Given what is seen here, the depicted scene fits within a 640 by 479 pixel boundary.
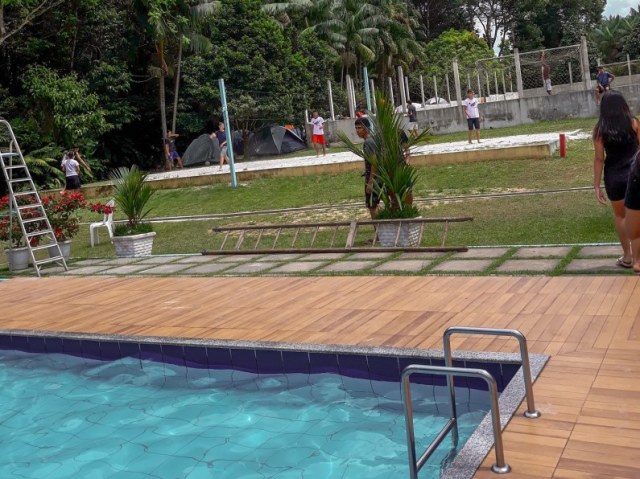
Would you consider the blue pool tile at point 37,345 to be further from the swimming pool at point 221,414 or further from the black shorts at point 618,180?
the black shorts at point 618,180

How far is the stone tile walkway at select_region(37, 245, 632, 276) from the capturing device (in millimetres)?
6766

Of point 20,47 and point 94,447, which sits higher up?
point 20,47

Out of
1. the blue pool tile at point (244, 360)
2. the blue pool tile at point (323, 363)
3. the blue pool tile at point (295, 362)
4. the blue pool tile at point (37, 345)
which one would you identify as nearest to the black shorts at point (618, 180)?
the blue pool tile at point (323, 363)

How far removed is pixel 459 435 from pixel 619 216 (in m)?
2.98

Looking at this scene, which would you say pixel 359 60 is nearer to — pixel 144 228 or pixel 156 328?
pixel 144 228

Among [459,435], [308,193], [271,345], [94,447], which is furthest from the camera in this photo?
[308,193]

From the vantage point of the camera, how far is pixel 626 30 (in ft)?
139

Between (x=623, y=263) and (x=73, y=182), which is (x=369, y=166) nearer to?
(x=623, y=263)

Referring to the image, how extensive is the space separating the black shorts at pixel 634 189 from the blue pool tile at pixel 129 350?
12.8 feet

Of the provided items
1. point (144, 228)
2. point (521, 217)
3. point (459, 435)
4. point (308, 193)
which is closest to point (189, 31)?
point (308, 193)

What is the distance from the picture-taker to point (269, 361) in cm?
521

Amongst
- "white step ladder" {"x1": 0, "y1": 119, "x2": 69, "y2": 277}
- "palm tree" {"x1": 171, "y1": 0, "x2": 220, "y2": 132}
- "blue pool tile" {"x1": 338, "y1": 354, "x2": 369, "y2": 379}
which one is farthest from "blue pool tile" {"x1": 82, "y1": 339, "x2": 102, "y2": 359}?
"palm tree" {"x1": 171, "y1": 0, "x2": 220, "y2": 132}

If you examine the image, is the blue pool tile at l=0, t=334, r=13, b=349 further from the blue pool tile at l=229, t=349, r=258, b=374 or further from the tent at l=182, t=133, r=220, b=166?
the tent at l=182, t=133, r=220, b=166

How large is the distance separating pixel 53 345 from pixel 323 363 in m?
2.62
